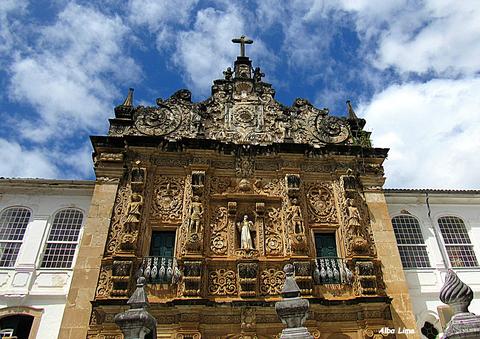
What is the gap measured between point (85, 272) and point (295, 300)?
8150mm

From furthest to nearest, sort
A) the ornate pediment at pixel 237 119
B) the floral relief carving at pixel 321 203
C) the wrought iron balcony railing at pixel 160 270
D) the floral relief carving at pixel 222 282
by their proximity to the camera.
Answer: the ornate pediment at pixel 237 119
the floral relief carving at pixel 321 203
the floral relief carving at pixel 222 282
the wrought iron balcony railing at pixel 160 270

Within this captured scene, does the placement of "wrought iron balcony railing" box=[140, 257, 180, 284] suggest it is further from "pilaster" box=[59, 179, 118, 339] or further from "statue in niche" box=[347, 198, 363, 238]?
"statue in niche" box=[347, 198, 363, 238]

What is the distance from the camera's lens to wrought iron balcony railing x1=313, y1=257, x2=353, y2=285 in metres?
12.6

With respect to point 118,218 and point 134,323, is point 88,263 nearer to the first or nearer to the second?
point 118,218

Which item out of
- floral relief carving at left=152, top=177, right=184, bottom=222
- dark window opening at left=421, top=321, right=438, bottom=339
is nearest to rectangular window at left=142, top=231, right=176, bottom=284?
floral relief carving at left=152, top=177, right=184, bottom=222

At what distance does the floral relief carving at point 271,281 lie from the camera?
12344 millimetres

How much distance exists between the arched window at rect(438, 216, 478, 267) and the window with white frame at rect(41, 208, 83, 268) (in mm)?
13688

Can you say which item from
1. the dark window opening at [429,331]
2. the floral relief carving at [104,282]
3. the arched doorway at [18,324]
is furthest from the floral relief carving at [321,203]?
the arched doorway at [18,324]

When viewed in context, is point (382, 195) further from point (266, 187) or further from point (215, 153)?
point (215, 153)

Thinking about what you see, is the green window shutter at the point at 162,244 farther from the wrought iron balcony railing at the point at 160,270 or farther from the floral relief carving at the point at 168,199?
the floral relief carving at the point at 168,199

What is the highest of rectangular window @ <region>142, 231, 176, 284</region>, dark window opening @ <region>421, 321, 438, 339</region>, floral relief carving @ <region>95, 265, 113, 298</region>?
rectangular window @ <region>142, 231, 176, 284</region>

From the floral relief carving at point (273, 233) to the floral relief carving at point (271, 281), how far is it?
0.72m

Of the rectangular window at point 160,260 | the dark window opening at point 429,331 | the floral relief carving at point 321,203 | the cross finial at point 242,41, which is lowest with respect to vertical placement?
the dark window opening at point 429,331

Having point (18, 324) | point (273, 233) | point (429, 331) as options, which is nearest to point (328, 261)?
point (273, 233)
